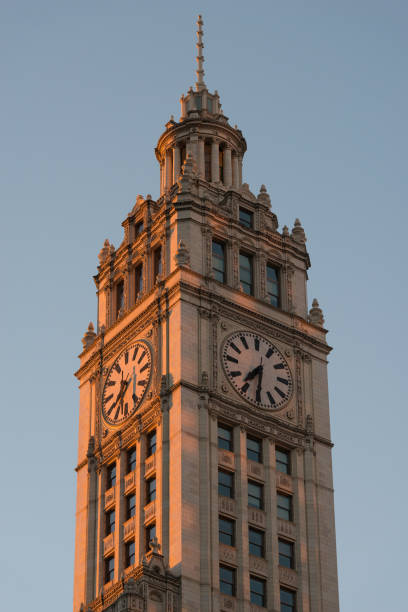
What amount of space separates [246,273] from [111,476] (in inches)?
613

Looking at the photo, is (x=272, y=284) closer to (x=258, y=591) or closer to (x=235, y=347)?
(x=235, y=347)

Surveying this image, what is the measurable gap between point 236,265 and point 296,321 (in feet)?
16.6

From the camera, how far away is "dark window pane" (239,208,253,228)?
10194 cm

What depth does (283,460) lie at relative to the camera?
92812 millimetres

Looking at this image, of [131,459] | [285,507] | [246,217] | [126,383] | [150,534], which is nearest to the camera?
[150,534]

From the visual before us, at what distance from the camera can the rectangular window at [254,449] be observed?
3590 inches

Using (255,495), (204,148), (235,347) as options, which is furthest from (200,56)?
(255,495)

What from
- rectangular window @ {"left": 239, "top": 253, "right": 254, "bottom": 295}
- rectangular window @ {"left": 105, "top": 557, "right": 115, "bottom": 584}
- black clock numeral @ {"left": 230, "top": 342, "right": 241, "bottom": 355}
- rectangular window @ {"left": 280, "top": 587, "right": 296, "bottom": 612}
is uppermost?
rectangular window @ {"left": 239, "top": 253, "right": 254, "bottom": 295}

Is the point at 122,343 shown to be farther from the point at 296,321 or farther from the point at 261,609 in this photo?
the point at 261,609

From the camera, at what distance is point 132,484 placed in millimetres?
90625

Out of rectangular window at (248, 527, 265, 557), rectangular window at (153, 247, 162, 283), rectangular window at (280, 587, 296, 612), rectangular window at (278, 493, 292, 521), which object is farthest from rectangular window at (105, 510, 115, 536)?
rectangular window at (153, 247, 162, 283)

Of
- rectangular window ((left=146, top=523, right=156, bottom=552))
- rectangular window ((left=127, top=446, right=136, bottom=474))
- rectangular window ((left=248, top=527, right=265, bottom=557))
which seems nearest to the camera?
rectangular window ((left=146, top=523, right=156, bottom=552))

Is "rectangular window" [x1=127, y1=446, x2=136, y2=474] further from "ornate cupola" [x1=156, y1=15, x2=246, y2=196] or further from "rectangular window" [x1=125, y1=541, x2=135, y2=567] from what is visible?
"ornate cupola" [x1=156, y1=15, x2=246, y2=196]

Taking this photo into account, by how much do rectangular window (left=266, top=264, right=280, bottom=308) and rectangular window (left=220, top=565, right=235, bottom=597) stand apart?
20.0m
